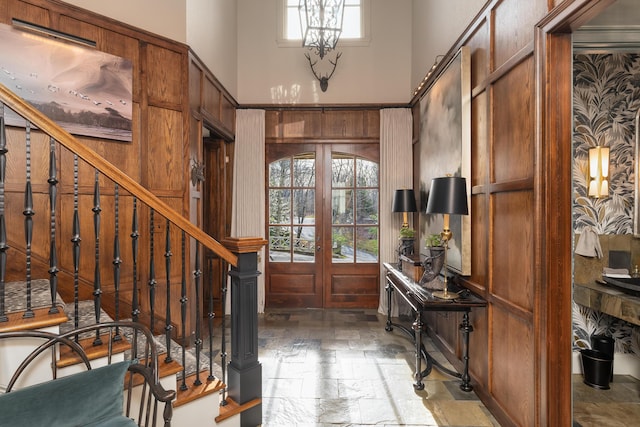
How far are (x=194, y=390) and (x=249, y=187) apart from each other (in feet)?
10.6

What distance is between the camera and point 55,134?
1.66 metres

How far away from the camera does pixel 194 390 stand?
2.14 metres

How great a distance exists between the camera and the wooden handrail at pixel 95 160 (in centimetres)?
155

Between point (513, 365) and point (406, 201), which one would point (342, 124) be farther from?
point (513, 365)

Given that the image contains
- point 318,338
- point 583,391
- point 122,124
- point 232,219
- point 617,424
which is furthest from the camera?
point 232,219

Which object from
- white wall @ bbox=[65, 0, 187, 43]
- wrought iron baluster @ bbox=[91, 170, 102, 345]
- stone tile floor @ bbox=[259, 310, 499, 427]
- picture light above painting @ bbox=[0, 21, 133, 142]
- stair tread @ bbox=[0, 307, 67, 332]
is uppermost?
white wall @ bbox=[65, 0, 187, 43]

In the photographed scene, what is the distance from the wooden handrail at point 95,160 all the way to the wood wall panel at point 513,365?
1908 millimetres

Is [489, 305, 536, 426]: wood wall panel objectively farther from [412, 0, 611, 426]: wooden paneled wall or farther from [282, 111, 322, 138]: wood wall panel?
[282, 111, 322, 138]: wood wall panel

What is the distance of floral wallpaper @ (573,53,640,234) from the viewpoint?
304cm

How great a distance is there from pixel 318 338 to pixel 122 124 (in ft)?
9.86

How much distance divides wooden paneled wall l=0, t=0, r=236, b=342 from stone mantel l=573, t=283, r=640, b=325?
3.68m

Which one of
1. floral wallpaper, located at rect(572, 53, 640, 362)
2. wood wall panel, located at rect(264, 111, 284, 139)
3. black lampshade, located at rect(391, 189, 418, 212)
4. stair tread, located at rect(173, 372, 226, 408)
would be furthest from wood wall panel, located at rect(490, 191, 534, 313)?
wood wall panel, located at rect(264, 111, 284, 139)

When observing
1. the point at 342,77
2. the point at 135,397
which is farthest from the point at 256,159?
the point at 135,397

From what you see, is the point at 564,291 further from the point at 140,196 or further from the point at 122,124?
the point at 122,124
